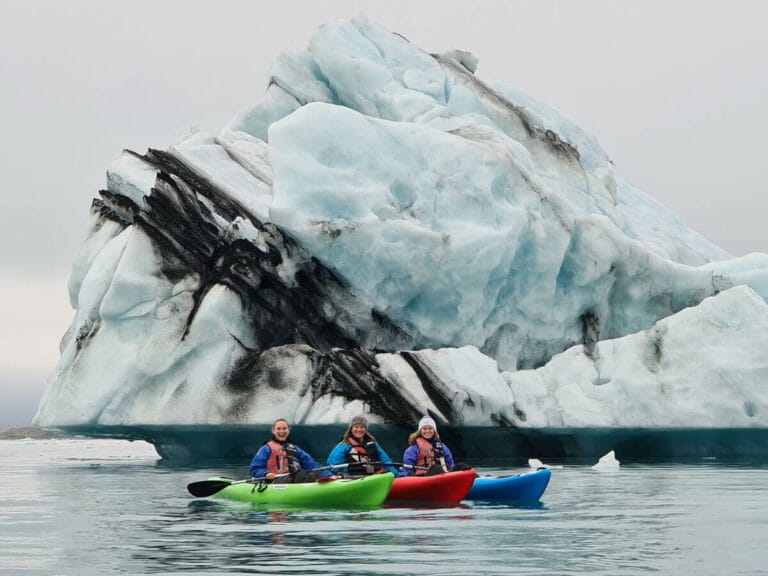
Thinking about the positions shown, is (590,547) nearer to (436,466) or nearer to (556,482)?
(436,466)

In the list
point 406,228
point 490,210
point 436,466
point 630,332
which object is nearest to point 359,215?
point 406,228

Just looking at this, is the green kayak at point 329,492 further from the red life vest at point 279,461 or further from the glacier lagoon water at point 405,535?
the red life vest at point 279,461

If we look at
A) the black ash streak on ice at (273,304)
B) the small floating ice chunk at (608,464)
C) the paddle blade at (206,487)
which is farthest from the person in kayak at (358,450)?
the small floating ice chunk at (608,464)

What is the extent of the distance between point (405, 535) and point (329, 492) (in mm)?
2964

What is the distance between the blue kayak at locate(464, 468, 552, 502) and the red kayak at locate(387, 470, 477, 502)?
0.59m

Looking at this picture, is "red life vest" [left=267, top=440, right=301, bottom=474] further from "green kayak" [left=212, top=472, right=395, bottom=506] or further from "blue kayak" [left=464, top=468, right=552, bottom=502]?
"blue kayak" [left=464, top=468, right=552, bottom=502]

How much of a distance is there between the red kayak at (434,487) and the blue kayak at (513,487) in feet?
1.95

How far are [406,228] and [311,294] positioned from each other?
2.32 meters

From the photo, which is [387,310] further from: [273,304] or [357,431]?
[357,431]

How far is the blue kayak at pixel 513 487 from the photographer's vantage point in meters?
14.7

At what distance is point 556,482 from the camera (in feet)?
60.7

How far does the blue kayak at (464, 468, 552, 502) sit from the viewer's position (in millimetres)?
14695

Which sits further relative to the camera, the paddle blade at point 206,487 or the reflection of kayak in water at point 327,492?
the paddle blade at point 206,487

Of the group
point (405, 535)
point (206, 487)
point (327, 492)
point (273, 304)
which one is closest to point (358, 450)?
point (327, 492)
